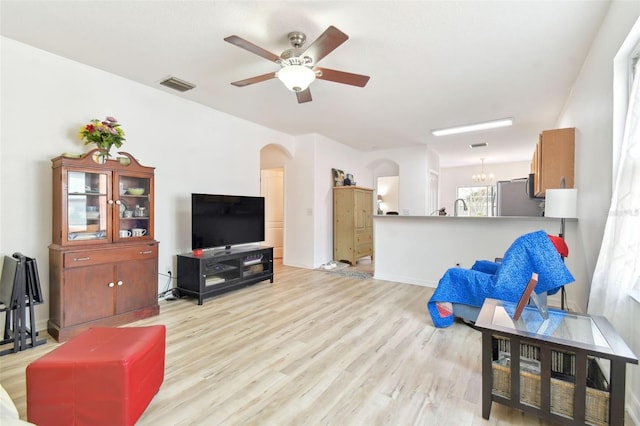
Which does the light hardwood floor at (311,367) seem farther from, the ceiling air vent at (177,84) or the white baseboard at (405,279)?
the ceiling air vent at (177,84)

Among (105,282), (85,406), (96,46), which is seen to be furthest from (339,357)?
(96,46)

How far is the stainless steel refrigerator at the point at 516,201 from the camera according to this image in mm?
5047

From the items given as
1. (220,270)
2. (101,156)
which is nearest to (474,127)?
(220,270)

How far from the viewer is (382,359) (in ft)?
7.63

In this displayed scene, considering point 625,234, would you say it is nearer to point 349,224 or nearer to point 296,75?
point 296,75

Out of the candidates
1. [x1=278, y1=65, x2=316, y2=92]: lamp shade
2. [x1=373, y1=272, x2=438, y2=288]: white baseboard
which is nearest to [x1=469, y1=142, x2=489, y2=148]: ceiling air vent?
[x1=373, y1=272, x2=438, y2=288]: white baseboard

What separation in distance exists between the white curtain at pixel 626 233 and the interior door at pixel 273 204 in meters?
5.96

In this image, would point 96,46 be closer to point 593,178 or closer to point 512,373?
point 512,373

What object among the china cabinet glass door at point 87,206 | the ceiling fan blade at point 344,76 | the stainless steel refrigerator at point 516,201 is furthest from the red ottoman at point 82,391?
the stainless steel refrigerator at point 516,201

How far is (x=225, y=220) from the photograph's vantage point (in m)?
4.16

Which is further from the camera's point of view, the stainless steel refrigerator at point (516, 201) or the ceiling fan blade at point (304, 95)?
the stainless steel refrigerator at point (516, 201)

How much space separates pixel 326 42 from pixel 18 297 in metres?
3.16

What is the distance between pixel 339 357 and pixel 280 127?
411 cm

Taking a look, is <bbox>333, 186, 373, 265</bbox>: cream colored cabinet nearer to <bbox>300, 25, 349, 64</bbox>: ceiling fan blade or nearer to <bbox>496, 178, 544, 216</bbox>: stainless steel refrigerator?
<bbox>496, 178, 544, 216</bbox>: stainless steel refrigerator
